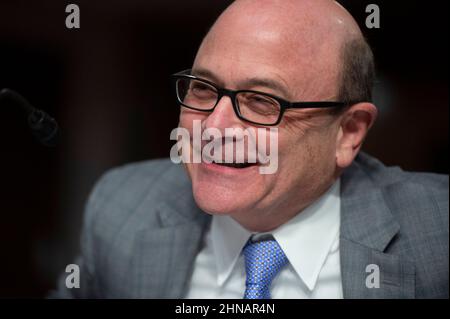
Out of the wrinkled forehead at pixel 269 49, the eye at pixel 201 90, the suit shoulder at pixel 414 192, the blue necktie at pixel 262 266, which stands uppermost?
the wrinkled forehead at pixel 269 49

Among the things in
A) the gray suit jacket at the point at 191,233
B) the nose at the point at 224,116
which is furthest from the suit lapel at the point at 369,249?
the nose at the point at 224,116

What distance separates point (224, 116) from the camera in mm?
753

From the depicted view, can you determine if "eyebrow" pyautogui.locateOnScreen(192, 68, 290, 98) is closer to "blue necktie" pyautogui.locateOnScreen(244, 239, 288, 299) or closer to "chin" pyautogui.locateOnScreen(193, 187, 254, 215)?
"chin" pyautogui.locateOnScreen(193, 187, 254, 215)

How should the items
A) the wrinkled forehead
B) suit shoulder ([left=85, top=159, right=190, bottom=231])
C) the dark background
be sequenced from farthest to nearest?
suit shoulder ([left=85, top=159, right=190, bottom=231]) < the dark background < the wrinkled forehead

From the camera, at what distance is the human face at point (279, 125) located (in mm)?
747

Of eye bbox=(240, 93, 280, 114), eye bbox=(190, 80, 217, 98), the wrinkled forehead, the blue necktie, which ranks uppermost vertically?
the wrinkled forehead

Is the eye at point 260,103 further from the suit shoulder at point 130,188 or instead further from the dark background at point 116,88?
the suit shoulder at point 130,188

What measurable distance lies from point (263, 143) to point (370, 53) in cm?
27

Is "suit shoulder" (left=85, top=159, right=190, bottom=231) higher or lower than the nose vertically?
lower

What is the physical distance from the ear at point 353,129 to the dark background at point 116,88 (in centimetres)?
4

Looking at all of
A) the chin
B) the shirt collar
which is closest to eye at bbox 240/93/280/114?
the chin

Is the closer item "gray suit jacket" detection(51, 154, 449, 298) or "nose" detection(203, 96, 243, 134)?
"nose" detection(203, 96, 243, 134)

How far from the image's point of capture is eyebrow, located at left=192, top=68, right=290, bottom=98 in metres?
0.75

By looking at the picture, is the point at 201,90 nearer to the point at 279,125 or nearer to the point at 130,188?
the point at 279,125
